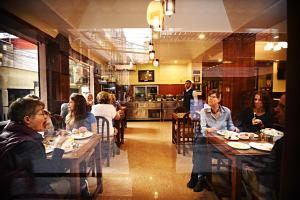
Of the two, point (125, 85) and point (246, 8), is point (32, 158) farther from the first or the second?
point (125, 85)

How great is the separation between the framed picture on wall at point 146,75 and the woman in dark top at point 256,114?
5.99 m

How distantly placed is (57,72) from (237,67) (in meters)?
3.77

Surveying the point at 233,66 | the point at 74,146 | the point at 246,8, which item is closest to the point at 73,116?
the point at 74,146

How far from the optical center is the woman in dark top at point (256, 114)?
88.2 inches

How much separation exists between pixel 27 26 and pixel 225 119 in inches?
120

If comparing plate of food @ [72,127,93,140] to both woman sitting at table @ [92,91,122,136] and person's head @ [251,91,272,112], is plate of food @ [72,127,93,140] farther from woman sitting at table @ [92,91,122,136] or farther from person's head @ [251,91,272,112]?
person's head @ [251,91,272,112]

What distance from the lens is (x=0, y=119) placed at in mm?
1620

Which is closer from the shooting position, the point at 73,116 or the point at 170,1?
the point at 170,1

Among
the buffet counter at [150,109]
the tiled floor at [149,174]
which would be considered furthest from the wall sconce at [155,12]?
the buffet counter at [150,109]

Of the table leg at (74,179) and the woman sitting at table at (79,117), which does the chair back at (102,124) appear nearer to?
the woman sitting at table at (79,117)

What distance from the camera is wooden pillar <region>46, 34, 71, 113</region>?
10.3 ft

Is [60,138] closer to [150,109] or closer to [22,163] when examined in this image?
[22,163]

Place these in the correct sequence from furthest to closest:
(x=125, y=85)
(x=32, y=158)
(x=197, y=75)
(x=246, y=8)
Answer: (x=125, y=85) → (x=197, y=75) → (x=246, y=8) → (x=32, y=158)

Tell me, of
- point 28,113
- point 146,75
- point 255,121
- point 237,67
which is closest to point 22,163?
point 28,113
